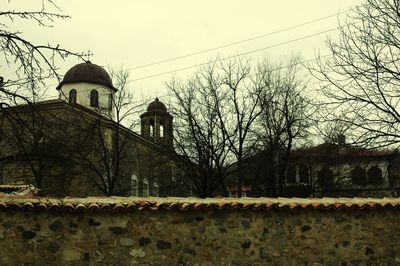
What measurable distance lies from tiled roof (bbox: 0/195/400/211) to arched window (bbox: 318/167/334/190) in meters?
18.1

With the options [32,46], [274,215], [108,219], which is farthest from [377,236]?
[32,46]

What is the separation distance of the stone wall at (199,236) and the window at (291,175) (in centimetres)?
1970

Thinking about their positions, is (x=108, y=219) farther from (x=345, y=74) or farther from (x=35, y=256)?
(x=345, y=74)

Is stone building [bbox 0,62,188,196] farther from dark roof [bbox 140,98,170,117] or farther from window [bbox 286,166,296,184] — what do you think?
window [bbox 286,166,296,184]

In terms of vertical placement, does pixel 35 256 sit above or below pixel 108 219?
below

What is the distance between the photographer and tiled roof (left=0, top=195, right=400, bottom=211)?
830 centimetres

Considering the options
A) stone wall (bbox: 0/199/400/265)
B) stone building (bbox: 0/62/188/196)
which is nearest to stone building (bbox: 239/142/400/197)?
stone building (bbox: 0/62/188/196)

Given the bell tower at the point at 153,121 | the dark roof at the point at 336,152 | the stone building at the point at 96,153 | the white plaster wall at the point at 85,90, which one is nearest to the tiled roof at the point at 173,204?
the dark roof at the point at 336,152

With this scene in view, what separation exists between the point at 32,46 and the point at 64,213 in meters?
2.97

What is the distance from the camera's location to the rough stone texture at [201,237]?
27.2 ft

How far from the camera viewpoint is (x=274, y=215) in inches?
358

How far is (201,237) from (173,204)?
802 millimetres

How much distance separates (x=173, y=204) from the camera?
8602 mm

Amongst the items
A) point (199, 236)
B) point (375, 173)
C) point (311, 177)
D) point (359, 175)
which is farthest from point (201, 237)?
point (311, 177)
